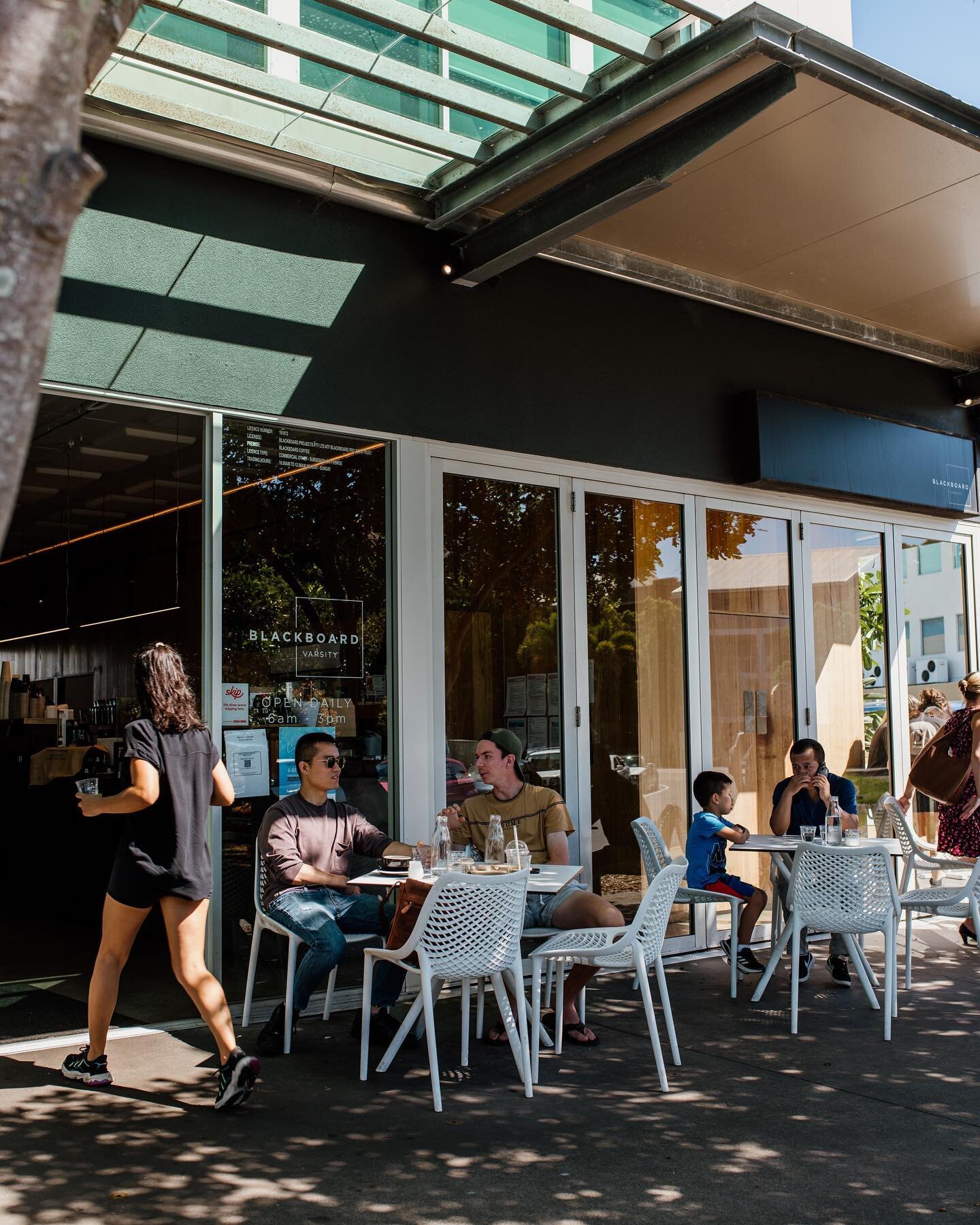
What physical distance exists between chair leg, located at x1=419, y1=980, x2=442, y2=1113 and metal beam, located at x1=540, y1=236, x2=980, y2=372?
171 inches

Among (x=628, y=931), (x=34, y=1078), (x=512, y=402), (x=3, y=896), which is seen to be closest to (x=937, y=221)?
(x=512, y=402)

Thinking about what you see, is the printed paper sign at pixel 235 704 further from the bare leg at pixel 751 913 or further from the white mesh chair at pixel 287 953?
the bare leg at pixel 751 913

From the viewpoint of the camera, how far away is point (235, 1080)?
4.50 metres

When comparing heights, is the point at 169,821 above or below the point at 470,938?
above

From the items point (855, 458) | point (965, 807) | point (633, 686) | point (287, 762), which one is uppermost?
point (855, 458)

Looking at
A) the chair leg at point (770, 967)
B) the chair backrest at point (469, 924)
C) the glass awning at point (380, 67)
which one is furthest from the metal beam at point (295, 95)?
the chair leg at point (770, 967)

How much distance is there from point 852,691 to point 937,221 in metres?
3.64

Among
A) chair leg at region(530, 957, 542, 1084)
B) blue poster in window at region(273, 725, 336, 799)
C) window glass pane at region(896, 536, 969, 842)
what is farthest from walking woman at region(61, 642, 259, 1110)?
window glass pane at region(896, 536, 969, 842)

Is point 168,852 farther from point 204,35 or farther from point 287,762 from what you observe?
point 204,35

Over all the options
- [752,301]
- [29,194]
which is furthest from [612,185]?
[29,194]

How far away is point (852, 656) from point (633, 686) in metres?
2.37

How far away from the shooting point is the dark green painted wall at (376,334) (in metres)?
5.82

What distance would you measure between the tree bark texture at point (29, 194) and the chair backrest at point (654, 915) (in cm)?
410

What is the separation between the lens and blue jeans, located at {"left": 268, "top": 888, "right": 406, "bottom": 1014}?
208 inches
